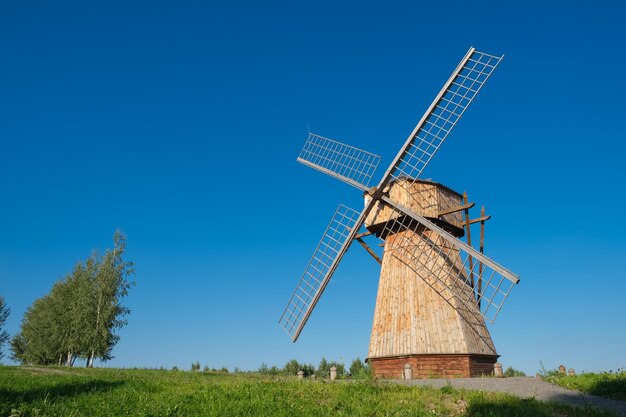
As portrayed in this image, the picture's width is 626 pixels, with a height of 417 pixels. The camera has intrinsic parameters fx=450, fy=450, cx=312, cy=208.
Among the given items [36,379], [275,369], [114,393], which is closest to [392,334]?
[275,369]

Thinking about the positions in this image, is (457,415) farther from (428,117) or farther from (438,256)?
(428,117)

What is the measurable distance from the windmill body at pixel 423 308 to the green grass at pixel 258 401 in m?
7.53

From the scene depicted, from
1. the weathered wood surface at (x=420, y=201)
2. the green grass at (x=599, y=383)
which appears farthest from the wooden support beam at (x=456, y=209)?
the green grass at (x=599, y=383)

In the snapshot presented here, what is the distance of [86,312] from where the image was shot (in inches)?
1460

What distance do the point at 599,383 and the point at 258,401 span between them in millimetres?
12131

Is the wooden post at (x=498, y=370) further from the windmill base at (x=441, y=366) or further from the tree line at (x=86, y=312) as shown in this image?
the tree line at (x=86, y=312)

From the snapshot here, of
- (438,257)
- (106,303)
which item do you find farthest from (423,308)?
(106,303)

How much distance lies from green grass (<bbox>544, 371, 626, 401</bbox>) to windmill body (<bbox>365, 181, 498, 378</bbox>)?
11.5ft

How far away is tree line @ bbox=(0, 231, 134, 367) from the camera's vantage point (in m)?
37.0

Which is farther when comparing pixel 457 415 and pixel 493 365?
pixel 493 365

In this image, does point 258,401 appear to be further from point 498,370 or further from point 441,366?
point 498,370

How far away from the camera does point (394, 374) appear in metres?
21.0

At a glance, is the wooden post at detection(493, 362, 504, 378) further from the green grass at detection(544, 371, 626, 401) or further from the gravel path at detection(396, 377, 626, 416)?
the gravel path at detection(396, 377, 626, 416)

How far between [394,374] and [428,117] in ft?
40.8
